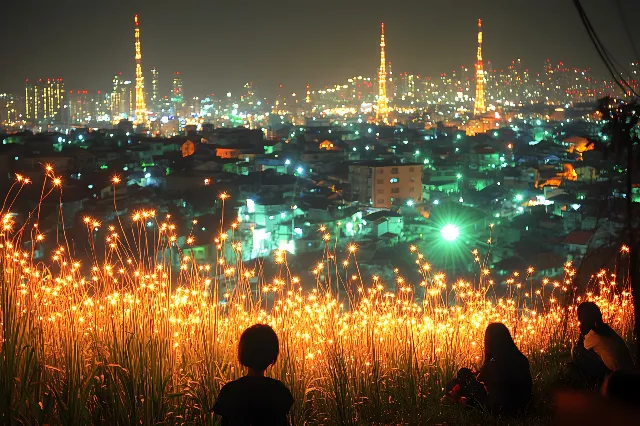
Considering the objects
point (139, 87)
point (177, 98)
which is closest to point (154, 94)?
point (177, 98)

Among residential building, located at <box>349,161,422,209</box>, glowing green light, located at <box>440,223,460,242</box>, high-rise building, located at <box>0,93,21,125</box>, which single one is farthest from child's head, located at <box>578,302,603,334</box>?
high-rise building, located at <box>0,93,21,125</box>

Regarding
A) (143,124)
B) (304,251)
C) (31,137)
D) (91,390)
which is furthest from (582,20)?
(143,124)

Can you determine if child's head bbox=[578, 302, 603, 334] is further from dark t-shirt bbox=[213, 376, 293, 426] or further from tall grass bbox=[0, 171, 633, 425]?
dark t-shirt bbox=[213, 376, 293, 426]

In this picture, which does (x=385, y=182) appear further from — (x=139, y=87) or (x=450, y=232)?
(x=139, y=87)

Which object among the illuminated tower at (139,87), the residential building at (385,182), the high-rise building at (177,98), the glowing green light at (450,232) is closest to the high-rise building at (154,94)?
the high-rise building at (177,98)

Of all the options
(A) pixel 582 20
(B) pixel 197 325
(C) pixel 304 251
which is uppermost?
(A) pixel 582 20

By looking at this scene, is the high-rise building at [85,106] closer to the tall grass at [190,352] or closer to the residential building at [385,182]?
the residential building at [385,182]

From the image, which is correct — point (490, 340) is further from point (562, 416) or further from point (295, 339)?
point (562, 416)
